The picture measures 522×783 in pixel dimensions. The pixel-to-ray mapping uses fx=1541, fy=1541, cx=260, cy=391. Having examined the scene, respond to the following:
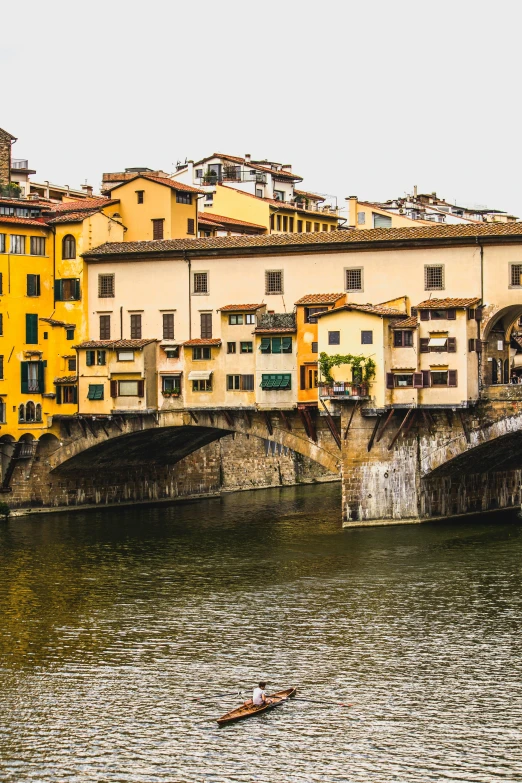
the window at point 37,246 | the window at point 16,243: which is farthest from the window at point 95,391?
the window at point 16,243

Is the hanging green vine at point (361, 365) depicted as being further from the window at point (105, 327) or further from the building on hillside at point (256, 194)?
the building on hillside at point (256, 194)

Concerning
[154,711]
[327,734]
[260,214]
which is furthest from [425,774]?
[260,214]

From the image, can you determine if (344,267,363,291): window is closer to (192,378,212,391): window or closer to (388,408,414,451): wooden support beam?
(388,408,414,451): wooden support beam

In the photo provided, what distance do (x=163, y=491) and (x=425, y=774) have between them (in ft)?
166

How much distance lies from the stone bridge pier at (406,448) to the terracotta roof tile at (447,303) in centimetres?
398

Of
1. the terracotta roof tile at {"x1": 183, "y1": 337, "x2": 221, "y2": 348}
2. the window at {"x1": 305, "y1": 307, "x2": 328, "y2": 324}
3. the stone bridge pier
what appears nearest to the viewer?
the stone bridge pier

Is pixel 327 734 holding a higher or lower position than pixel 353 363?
lower

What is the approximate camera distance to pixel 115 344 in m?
74.8

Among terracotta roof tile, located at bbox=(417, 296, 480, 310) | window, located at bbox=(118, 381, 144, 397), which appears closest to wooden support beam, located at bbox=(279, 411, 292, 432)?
window, located at bbox=(118, 381, 144, 397)

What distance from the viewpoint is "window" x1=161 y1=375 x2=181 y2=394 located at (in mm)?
74188

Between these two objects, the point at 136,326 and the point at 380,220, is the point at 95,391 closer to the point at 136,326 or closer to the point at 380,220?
the point at 136,326

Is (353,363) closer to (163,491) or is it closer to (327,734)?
(163,491)

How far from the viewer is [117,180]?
96938 mm

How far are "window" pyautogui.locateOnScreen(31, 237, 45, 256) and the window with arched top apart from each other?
3.53 ft
